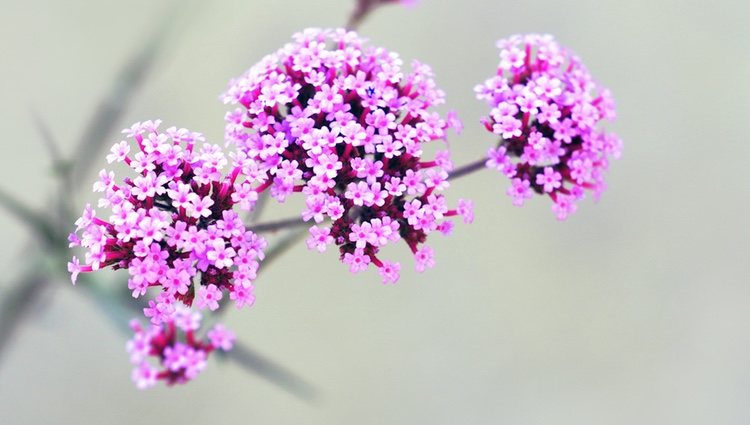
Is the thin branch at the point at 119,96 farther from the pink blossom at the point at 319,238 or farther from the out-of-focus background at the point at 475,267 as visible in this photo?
the out-of-focus background at the point at 475,267

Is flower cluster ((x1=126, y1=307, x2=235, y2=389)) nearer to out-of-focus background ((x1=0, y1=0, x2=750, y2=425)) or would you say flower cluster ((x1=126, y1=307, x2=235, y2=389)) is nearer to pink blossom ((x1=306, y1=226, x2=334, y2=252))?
pink blossom ((x1=306, y1=226, x2=334, y2=252))

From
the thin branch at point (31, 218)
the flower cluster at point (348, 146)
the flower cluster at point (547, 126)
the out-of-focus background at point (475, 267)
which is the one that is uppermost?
the out-of-focus background at point (475, 267)

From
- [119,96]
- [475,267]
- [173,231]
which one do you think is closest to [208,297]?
[173,231]

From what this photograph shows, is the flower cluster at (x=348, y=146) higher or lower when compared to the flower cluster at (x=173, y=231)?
higher

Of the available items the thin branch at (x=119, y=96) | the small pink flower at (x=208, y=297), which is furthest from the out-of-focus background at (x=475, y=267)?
the small pink flower at (x=208, y=297)

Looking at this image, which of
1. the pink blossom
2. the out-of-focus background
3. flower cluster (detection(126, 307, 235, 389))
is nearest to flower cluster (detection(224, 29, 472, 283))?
the pink blossom

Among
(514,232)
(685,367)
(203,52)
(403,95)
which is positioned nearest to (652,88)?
(514,232)
